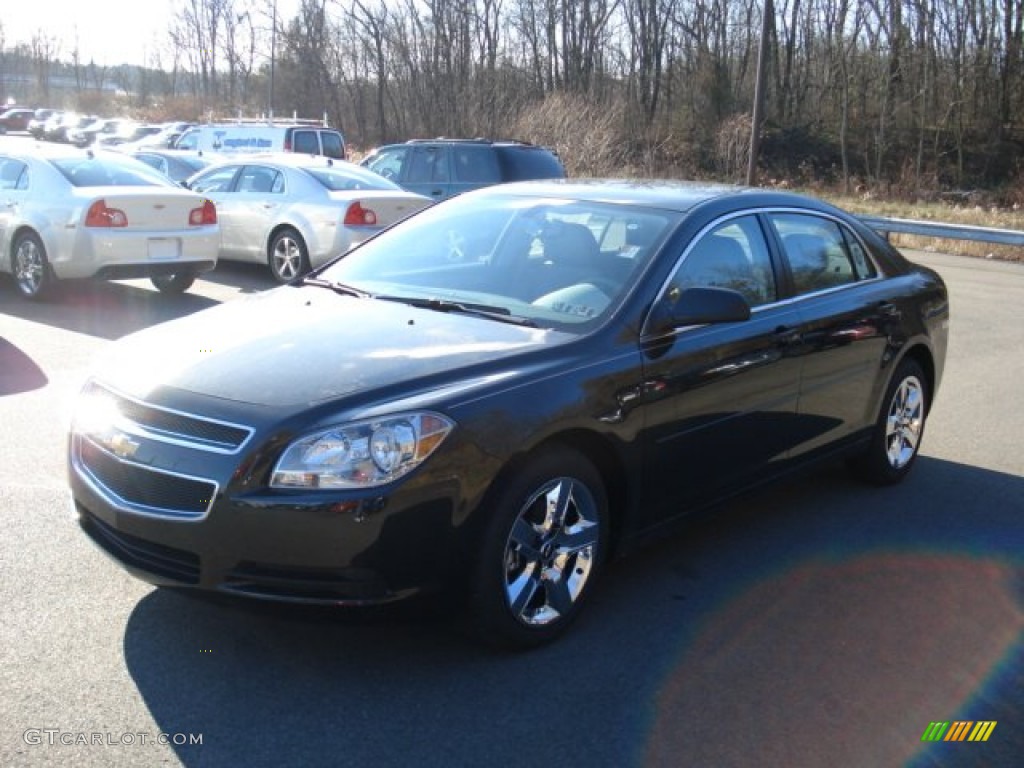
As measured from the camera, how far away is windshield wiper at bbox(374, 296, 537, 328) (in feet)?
13.7

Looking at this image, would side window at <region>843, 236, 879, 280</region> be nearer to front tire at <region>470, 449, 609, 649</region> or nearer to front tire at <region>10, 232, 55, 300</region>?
front tire at <region>470, 449, 609, 649</region>

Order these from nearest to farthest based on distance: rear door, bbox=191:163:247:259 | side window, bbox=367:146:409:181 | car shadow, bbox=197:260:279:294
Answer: car shadow, bbox=197:260:279:294
rear door, bbox=191:163:247:259
side window, bbox=367:146:409:181

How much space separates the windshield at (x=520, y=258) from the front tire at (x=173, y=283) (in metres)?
6.78

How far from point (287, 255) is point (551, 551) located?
375 inches

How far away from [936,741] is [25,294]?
10.1 meters

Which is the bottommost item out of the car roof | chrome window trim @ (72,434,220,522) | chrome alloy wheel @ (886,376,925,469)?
chrome alloy wheel @ (886,376,925,469)

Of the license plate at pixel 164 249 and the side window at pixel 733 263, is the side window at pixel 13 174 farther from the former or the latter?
the side window at pixel 733 263

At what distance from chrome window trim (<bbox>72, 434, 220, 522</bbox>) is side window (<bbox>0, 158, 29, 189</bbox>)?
321 inches

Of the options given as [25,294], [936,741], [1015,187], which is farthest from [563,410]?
[1015,187]

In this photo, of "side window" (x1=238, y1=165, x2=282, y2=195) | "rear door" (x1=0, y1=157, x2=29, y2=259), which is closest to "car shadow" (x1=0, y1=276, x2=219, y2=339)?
"rear door" (x1=0, y1=157, x2=29, y2=259)

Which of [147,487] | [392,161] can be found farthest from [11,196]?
[147,487]

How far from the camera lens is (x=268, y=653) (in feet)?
11.7

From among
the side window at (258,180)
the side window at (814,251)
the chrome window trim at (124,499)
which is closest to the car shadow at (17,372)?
the chrome window trim at (124,499)

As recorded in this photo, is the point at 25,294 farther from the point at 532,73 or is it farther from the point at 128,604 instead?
the point at 532,73
